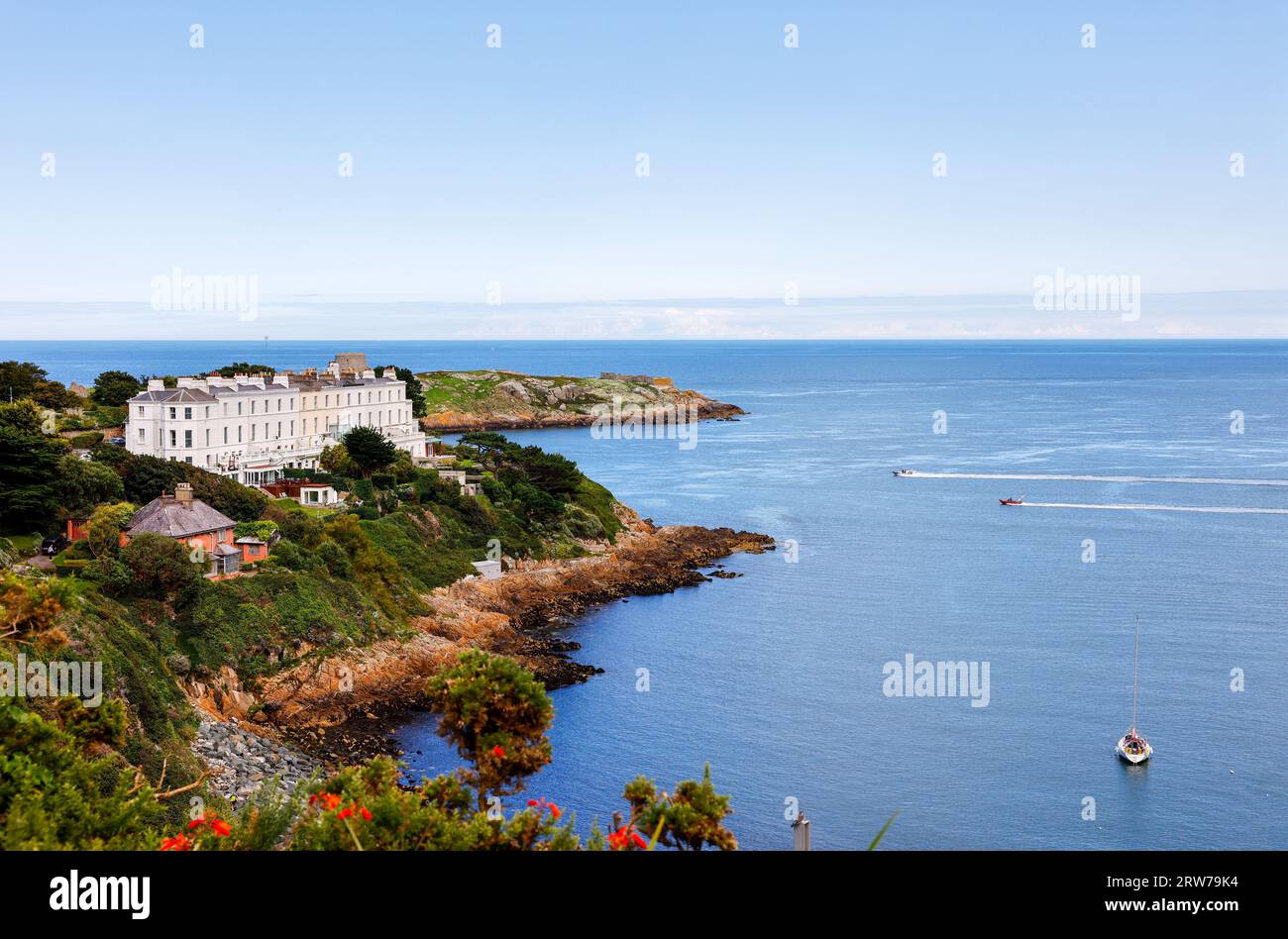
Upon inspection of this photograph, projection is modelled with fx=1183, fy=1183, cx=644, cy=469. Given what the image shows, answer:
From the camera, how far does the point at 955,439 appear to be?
13512 centimetres

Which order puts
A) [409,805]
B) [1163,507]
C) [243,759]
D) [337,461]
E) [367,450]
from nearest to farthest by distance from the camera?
1. [409,805]
2. [243,759]
3. [337,461]
4. [367,450]
5. [1163,507]

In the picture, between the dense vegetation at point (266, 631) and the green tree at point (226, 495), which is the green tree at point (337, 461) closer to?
the dense vegetation at point (266, 631)

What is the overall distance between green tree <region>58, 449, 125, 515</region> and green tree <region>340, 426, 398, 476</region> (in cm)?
1632

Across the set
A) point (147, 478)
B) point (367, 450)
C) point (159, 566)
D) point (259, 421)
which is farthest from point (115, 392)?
point (159, 566)

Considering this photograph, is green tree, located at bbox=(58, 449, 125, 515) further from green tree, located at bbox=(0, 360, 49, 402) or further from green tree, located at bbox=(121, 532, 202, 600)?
green tree, located at bbox=(0, 360, 49, 402)

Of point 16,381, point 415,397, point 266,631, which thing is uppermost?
point 16,381

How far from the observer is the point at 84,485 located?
163 feet

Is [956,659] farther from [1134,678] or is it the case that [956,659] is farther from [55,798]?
[55,798]

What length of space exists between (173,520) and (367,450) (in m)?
21.2

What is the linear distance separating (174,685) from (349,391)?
38486 mm

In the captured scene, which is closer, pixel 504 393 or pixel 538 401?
pixel 504 393

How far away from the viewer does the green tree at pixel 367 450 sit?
66.8 meters

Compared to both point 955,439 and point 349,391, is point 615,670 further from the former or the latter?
point 955,439
